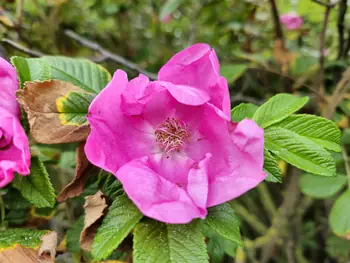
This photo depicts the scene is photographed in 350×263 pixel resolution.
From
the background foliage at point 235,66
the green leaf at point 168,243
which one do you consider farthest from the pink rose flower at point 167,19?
the green leaf at point 168,243

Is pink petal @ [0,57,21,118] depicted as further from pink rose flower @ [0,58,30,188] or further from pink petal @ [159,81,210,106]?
pink petal @ [159,81,210,106]

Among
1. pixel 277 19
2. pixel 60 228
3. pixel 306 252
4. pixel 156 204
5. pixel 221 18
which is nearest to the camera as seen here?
pixel 156 204

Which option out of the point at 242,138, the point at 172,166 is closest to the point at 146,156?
the point at 172,166

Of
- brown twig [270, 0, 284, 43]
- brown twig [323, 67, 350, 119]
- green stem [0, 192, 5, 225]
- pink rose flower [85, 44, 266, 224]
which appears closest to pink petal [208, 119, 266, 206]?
pink rose flower [85, 44, 266, 224]

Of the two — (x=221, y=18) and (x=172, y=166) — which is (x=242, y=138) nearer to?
(x=172, y=166)

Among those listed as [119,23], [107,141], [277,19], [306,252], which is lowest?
[306,252]

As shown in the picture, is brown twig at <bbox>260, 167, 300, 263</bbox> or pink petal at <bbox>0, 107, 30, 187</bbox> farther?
brown twig at <bbox>260, 167, 300, 263</bbox>

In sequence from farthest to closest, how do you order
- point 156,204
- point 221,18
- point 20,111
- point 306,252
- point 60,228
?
point 306,252, point 221,18, point 60,228, point 20,111, point 156,204

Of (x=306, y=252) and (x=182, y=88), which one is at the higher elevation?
(x=182, y=88)

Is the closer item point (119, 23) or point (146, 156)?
point (146, 156)
